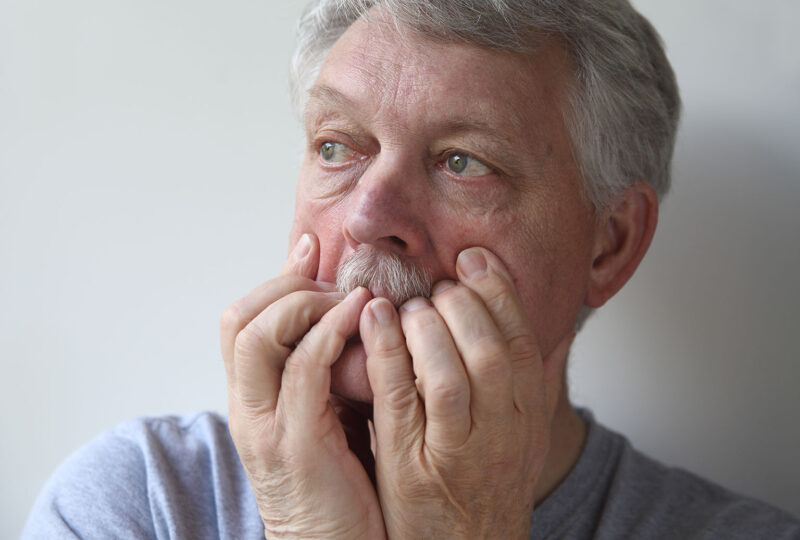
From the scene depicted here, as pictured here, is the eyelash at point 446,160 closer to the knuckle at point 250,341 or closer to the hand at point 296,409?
the hand at point 296,409

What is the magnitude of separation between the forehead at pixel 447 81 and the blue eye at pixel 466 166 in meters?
0.09

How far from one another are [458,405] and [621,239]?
28.6 inches

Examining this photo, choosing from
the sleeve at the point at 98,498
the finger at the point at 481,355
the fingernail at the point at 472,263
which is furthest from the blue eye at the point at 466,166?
the sleeve at the point at 98,498

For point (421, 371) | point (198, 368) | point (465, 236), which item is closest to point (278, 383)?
point (421, 371)

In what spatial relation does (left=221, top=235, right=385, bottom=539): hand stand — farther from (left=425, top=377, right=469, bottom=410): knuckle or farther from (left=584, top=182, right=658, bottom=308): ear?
(left=584, top=182, right=658, bottom=308): ear

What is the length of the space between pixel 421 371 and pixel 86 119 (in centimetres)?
145

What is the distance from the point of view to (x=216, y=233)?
7.04ft

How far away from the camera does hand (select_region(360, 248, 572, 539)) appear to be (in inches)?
47.8

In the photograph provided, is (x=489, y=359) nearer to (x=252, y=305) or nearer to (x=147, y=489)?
(x=252, y=305)

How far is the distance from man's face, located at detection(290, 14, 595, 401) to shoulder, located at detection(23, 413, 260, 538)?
554mm

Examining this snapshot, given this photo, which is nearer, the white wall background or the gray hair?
the gray hair

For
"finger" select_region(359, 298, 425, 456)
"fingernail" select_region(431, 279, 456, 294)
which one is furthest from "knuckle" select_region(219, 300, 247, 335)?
"fingernail" select_region(431, 279, 456, 294)

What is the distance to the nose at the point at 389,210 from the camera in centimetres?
130

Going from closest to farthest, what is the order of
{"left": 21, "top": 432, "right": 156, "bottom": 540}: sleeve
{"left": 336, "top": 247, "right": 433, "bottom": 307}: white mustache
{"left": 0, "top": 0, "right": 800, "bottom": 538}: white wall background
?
{"left": 336, "top": 247, "right": 433, "bottom": 307}: white mustache
{"left": 21, "top": 432, "right": 156, "bottom": 540}: sleeve
{"left": 0, "top": 0, "right": 800, "bottom": 538}: white wall background
